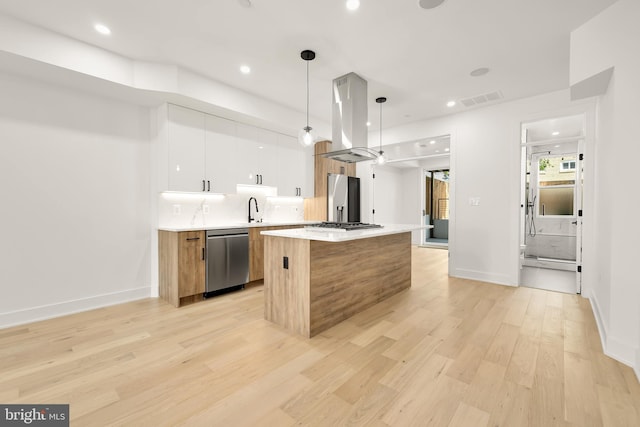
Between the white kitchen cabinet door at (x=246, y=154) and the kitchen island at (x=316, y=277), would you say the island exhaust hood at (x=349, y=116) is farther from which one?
the white kitchen cabinet door at (x=246, y=154)

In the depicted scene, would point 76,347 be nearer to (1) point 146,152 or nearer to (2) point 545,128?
(1) point 146,152

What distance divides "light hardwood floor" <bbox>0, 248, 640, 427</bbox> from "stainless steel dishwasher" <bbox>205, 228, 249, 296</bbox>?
0.59 metres

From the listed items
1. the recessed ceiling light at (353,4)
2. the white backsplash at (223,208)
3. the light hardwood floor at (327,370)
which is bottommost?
the light hardwood floor at (327,370)

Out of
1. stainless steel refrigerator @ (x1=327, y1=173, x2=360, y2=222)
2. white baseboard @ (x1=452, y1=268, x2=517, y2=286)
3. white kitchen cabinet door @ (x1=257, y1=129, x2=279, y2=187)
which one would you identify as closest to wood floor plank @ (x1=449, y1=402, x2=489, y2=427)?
white baseboard @ (x1=452, y1=268, x2=517, y2=286)

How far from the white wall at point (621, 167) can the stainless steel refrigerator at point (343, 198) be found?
160 inches

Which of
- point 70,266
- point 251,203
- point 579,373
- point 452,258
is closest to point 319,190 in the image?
point 251,203

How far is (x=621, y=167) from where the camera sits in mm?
2109

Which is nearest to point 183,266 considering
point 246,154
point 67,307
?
point 67,307

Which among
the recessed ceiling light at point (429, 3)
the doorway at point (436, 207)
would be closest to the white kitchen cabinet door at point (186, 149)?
Answer: the recessed ceiling light at point (429, 3)

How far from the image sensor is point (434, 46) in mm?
2775

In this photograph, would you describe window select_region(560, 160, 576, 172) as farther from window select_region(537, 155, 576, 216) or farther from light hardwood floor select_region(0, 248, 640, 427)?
light hardwood floor select_region(0, 248, 640, 427)

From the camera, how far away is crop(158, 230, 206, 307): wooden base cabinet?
322cm

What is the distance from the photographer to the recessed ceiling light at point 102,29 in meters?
2.50

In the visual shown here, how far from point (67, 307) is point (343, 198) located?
4.76m
